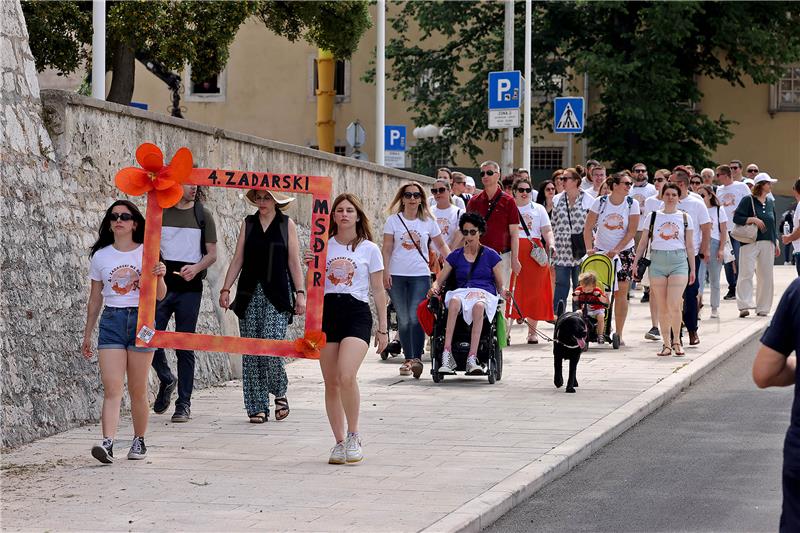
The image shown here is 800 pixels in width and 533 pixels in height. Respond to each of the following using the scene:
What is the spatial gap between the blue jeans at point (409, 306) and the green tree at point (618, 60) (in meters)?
27.6

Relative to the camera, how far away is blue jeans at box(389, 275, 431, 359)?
47.8ft

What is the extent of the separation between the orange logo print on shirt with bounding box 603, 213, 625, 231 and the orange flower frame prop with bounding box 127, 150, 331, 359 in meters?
7.88

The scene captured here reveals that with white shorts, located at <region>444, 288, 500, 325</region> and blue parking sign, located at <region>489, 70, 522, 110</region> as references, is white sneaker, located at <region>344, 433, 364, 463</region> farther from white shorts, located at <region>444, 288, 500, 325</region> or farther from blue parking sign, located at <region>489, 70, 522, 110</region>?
blue parking sign, located at <region>489, 70, 522, 110</region>

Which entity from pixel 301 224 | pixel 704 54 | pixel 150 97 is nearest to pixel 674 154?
pixel 704 54

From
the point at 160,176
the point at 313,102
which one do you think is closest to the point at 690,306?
the point at 160,176

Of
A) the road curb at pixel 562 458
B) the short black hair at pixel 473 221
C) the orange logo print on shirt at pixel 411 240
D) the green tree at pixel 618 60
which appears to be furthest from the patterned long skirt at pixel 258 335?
the green tree at pixel 618 60

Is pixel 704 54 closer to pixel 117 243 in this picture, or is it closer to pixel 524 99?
pixel 524 99

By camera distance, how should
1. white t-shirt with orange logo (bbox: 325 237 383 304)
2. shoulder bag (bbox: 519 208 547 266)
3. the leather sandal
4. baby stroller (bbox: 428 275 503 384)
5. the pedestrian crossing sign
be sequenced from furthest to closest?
1. the pedestrian crossing sign
2. shoulder bag (bbox: 519 208 547 266)
3. baby stroller (bbox: 428 275 503 384)
4. the leather sandal
5. white t-shirt with orange logo (bbox: 325 237 383 304)

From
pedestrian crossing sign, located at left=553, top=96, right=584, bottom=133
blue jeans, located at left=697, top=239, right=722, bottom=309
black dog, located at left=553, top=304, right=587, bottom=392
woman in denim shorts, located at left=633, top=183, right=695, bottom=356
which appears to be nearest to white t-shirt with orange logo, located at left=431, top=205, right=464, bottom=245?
woman in denim shorts, located at left=633, top=183, right=695, bottom=356

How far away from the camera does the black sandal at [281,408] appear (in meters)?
11.6

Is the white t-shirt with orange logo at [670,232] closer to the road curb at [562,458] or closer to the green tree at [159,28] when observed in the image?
the road curb at [562,458]

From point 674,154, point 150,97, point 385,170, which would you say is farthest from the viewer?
point 150,97

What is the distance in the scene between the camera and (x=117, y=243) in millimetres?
9773

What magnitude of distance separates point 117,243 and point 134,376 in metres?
0.86
